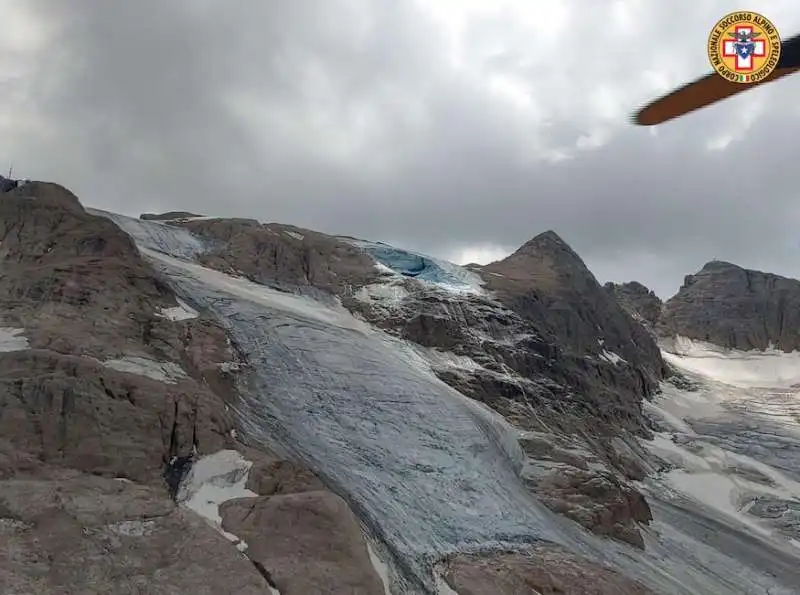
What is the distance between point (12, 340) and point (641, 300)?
10374 centimetres

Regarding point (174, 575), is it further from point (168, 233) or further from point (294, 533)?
point (168, 233)

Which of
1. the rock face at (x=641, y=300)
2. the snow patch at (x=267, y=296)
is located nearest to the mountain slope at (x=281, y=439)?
the snow patch at (x=267, y=296)

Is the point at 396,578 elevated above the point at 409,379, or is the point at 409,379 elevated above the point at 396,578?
the point at 409,379

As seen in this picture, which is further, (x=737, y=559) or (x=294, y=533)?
(x=737, y=559)

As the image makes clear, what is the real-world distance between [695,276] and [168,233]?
100 metres

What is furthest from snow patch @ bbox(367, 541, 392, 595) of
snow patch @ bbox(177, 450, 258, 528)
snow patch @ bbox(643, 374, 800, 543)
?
snow patch @ bbox(643, 374, 800, 543)

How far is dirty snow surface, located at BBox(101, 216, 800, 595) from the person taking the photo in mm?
20641

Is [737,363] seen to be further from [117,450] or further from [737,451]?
[117,450]

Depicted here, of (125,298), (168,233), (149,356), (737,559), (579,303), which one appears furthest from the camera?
(579,303)

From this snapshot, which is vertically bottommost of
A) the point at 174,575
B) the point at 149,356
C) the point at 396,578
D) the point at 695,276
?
Result: the point at 396,578

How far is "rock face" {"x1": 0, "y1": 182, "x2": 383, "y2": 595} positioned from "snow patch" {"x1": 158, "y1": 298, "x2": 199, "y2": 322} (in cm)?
22

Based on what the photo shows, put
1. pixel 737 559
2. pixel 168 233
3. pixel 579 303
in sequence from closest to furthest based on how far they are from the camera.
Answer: pixel 737 559 → pixel 168 233 → pixel 579 303

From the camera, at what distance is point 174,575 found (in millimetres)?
12633

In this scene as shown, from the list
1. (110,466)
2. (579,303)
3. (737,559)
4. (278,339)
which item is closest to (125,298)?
(278,339)
